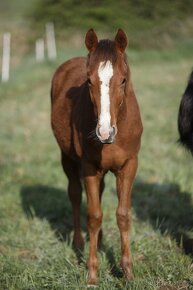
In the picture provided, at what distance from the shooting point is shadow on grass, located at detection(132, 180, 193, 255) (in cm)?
534

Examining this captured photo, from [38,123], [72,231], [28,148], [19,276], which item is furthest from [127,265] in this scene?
[38,123]

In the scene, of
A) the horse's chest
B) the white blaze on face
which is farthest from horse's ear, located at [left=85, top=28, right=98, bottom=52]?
the horse's chest

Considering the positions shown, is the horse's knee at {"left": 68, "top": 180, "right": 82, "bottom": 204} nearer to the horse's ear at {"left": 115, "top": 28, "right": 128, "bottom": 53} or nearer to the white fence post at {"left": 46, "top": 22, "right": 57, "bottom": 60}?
the horse's ear at {"left": 115, "top": 28, "right": 128, "bottom": 53}

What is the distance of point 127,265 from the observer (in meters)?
4.33

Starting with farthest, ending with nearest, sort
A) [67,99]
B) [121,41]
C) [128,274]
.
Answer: [67,99], [128,274], [121,41]

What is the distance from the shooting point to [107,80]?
3.71m

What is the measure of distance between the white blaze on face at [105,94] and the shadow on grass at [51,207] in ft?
6.97

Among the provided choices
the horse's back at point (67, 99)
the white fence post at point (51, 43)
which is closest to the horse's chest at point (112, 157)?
the horse's back at point (67, 99)

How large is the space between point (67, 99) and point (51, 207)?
1777 mm

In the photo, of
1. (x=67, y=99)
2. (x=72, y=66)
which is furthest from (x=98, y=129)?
(x=72, y=66)

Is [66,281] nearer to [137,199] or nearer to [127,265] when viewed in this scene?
[127,265]

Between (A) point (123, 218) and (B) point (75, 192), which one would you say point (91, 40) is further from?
(B) point (75, 192)

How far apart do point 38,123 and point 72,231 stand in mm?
6432

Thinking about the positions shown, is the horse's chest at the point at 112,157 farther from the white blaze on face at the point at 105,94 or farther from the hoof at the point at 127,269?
the hoof at the point at 127,269
